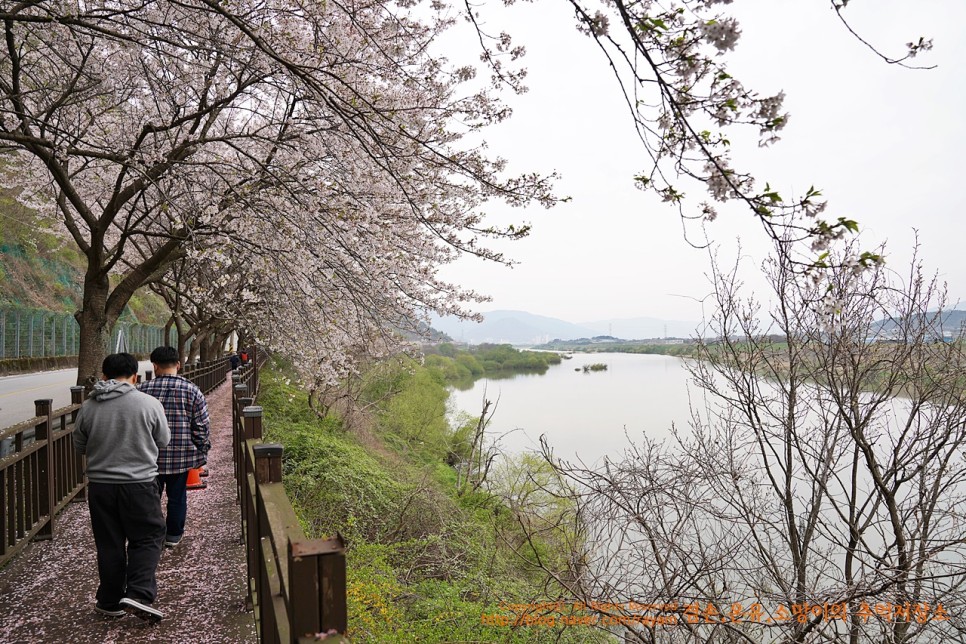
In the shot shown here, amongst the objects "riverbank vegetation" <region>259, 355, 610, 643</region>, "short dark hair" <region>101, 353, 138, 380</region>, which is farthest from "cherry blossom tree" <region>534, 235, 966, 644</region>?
"short dark hair" <region>101, 353, 138, 380</region>

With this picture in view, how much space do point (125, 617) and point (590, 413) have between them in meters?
24.3

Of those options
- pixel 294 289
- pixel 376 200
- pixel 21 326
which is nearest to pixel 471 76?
pixel 376 200

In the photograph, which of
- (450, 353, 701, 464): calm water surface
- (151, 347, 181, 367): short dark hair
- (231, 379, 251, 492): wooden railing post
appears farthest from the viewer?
(450, 353, 701, 464): calm water surface

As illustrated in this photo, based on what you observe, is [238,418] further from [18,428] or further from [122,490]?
[122,490]

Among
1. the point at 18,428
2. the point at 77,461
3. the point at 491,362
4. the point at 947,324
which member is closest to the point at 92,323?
the point at 77,461

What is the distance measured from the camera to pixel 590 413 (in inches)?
1046

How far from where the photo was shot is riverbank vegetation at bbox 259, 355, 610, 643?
237 inches

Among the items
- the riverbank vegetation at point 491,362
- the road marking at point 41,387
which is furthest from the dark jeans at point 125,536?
the riverbank vegetation at point 491,362

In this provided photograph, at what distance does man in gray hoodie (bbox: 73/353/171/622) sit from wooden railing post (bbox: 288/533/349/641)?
8.30ft

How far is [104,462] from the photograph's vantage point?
131 inches

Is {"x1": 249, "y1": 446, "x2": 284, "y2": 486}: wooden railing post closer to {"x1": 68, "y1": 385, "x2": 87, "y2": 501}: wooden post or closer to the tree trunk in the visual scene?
{"x1": 68, "y1": 385, "x2": 87, "y2": 501}: wooden post

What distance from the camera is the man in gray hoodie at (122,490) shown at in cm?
335

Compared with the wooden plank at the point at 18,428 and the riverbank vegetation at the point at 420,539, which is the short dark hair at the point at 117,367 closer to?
the wooden plank at the point at 18,428

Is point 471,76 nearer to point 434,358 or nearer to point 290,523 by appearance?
point 290,523
